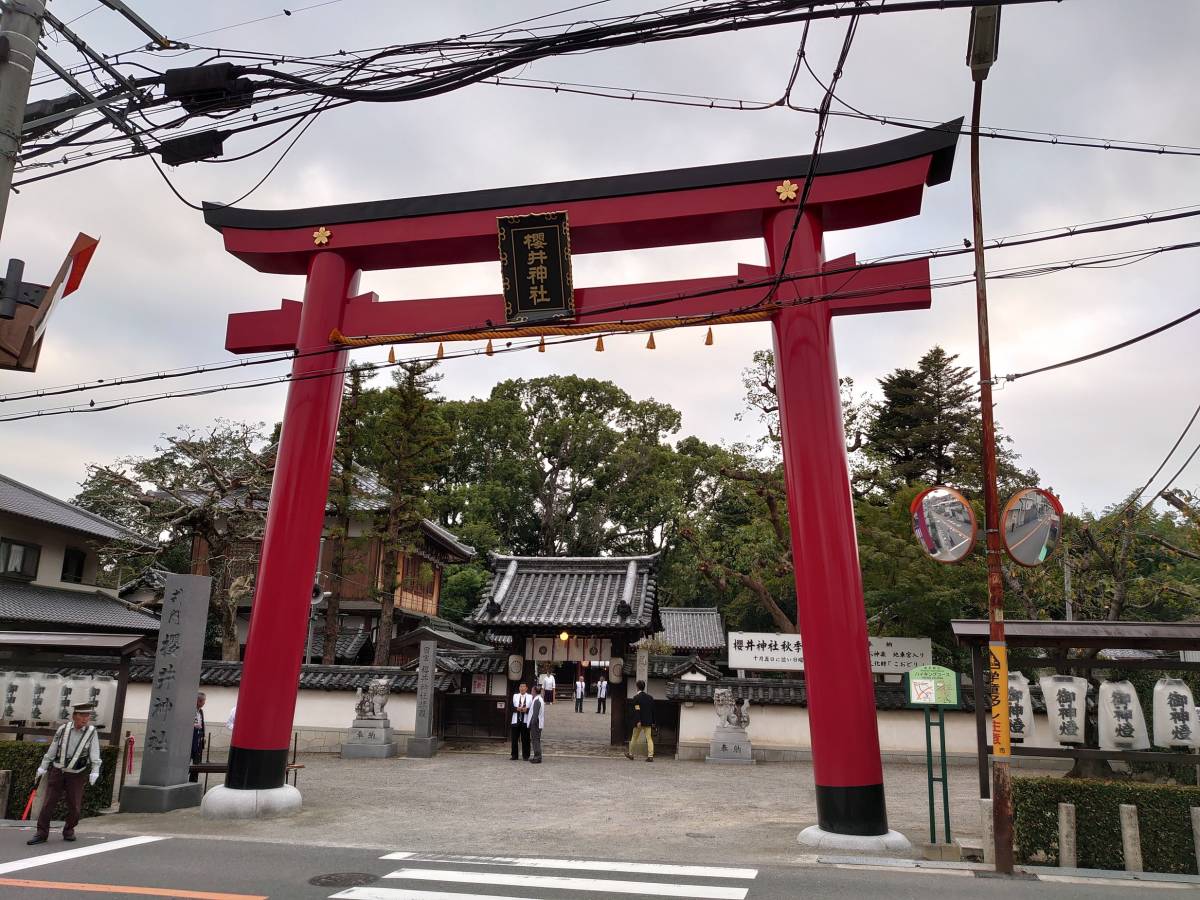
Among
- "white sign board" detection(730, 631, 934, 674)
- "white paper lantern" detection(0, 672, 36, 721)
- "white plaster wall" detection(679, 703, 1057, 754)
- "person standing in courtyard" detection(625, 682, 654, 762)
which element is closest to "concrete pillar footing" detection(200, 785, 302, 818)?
"white paper lantern" detection(0, 672, 36, 721)

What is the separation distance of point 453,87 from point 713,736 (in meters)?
17.2

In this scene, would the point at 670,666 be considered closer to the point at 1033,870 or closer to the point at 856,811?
the point at 856,811

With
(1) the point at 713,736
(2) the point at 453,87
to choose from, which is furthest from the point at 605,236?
(1) the point at 713,736

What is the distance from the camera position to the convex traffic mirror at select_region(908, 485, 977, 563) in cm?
948

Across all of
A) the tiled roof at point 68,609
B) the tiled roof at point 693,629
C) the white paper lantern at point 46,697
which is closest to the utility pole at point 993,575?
the white paper lantern at point 46,697

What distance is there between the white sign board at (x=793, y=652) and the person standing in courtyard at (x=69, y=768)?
54.1ft

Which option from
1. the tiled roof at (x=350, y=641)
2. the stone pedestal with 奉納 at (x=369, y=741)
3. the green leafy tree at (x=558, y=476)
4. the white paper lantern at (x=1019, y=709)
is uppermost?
the green leafy tree at (x=558, y=476)

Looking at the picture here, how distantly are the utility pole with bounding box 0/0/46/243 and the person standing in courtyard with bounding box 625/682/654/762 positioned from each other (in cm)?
1847

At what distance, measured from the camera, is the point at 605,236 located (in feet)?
39.5

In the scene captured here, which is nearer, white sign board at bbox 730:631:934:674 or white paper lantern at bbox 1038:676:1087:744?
white paper lantern at bbox 1038:676:1087:744

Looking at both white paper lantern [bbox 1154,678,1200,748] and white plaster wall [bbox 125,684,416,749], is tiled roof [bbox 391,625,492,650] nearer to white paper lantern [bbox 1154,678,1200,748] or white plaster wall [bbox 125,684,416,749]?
white plaster wall [bbox 125,684,416,749]

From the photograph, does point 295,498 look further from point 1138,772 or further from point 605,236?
point 1138,772

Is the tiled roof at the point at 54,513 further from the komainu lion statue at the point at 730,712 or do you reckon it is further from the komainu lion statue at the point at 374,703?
the komainu lion statue at the point at 730,712

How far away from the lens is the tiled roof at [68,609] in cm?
2592
